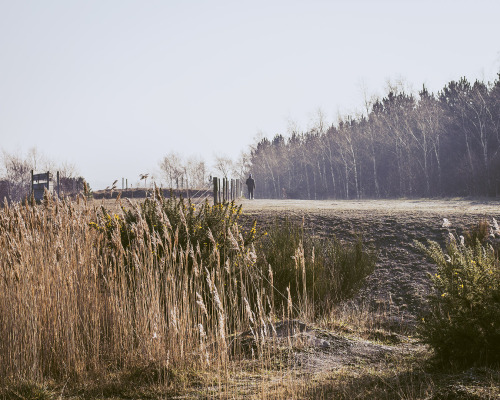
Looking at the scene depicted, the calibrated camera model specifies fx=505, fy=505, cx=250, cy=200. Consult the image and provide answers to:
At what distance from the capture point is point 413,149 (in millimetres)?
39031

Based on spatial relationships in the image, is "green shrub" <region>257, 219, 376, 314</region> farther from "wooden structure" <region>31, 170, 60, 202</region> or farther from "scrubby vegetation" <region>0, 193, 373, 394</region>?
"wooden structure" <region>31, 170, 60, 202</region>

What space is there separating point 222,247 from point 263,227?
17.5 feet

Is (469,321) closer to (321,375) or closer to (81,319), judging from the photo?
(321,375)

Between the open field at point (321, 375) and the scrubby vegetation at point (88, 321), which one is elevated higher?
the scrubby vegetation at point (88, 321)

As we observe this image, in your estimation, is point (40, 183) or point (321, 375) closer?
point (321, 375)

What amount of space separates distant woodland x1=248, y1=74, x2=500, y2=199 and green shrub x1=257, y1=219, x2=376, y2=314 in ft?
73.5

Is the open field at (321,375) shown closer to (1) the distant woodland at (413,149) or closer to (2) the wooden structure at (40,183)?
(2) the wooden structure at (40,183)

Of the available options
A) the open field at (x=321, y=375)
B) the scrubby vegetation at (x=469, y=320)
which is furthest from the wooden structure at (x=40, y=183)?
the scrubby vegetation at (x=469, y=320)

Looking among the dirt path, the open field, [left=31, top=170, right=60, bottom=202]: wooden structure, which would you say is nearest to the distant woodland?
the dirt path

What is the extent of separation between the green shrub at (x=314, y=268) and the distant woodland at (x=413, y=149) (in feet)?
73.5

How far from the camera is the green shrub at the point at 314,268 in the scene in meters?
6.95

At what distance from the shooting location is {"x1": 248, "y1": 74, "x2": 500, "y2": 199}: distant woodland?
32.2 metres

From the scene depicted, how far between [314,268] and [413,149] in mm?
34387

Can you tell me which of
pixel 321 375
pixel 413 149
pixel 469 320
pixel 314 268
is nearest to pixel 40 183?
pixel 314 268
